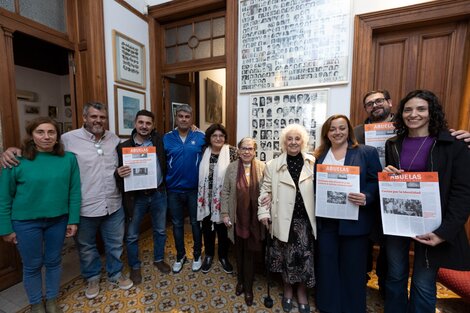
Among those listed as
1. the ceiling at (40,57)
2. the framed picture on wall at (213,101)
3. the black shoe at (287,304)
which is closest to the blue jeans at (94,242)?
the black shoe at (287,304)

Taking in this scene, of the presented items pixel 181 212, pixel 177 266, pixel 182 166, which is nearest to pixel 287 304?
pixel 177 266

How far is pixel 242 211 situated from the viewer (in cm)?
174

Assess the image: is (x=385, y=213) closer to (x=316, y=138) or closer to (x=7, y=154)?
(x=316, y=138)

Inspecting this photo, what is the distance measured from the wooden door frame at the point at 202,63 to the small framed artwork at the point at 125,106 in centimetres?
27

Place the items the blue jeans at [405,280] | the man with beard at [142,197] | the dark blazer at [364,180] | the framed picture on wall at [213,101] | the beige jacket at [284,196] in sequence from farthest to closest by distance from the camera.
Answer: the framed picture on wall at [213,101]
the man with beard at [142,197]
the beige jacket at [284,196]
the dark blazer at [364,180]
the blue jeans at [405,280]

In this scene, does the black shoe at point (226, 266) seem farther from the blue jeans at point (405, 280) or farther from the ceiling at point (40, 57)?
the ceiling at point (40, 57)

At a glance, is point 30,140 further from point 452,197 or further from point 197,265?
point 452,197

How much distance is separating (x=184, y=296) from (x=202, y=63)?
2.72 metres

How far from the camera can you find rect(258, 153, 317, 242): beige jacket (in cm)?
158

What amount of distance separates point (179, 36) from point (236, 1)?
97 cm

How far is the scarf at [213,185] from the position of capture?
2039 mm

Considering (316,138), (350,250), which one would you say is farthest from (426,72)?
(350,250)

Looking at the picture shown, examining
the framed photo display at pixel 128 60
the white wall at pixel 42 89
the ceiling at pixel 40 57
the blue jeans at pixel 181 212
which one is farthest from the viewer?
the white wall at pixel 42 89

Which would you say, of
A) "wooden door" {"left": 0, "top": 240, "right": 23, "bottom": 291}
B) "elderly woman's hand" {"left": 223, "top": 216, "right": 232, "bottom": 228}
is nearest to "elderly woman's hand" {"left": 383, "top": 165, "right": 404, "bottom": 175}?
"elderly woman's hand" {"left": 223, "top": 216, "right": 232, "bottom": 228}
